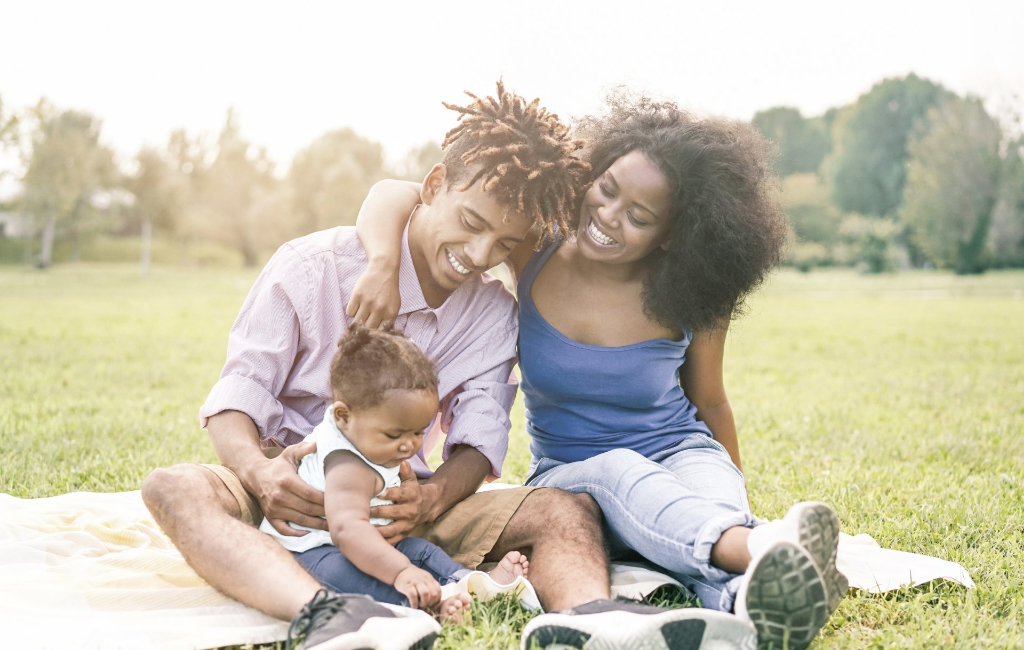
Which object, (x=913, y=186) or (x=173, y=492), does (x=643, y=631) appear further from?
(x=913, y=186)

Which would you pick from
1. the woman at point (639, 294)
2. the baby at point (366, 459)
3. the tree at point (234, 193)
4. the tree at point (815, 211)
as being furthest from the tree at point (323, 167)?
the baby at point (366, 459)

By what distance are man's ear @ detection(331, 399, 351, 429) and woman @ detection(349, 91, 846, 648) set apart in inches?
17.3

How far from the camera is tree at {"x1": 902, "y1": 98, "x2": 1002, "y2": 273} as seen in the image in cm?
3406

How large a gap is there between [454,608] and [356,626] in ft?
1.38

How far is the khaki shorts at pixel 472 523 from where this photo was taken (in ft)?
10.0

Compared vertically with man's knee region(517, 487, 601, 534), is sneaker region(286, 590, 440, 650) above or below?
below

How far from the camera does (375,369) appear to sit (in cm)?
271

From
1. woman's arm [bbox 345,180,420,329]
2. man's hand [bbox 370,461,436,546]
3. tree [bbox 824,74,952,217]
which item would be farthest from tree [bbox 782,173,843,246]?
man's hand [bbox 370,461,436,546]

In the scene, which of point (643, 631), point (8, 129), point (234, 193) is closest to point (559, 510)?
point (643, 631)

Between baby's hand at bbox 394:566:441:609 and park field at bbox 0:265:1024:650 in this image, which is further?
park field at bbox 0:265:1024:650

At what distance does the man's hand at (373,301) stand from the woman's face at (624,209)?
0.80m

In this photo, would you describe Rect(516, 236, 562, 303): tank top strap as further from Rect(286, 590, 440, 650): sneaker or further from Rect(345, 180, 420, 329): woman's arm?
Rect(286, 590, 440, 650): sneaker

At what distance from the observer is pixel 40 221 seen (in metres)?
35.4

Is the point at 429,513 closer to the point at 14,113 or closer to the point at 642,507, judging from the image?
the point at 642,507
